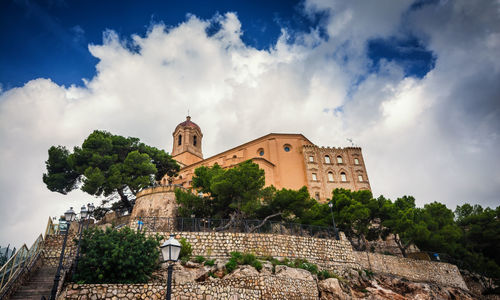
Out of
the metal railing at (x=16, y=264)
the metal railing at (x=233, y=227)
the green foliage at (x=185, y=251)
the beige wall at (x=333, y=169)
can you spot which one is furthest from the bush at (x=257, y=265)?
the beige wall at (x=333, y=169)

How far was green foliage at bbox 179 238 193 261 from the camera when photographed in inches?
560

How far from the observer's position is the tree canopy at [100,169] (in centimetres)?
2348

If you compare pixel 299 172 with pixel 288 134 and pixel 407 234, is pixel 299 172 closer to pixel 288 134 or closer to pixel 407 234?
pixel 288 134

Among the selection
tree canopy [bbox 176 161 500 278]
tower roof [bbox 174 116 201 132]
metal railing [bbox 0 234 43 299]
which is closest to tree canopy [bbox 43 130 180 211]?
tree canopy [bbox 176 161 500 278]

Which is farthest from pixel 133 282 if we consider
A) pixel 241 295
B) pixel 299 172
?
pixel 299 172

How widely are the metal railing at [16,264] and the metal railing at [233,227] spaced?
5.20 meters

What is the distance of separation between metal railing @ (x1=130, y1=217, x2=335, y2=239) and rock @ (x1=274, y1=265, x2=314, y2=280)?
3472 mm

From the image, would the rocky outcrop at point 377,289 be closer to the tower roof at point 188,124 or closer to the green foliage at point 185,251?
the green foliage at point 185,251

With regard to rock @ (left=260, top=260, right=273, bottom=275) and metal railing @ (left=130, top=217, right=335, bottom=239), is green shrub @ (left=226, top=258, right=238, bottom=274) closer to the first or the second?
rock @ (left=260, top=260, right=273, bottom=275)

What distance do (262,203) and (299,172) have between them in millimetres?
15998

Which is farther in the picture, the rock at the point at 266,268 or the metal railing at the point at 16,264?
the rock at the point at 266,268

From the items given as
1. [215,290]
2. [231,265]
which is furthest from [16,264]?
[231,265]

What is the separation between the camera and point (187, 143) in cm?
4725

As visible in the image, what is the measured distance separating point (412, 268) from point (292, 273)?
447 inches
